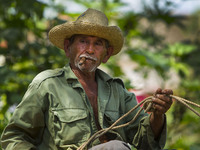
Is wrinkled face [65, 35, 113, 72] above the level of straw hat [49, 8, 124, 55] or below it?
below

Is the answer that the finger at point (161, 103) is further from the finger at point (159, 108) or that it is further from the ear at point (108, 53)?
the ear at point (108, 53)

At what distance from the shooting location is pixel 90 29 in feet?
9.32

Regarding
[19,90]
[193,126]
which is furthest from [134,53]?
[193,126]

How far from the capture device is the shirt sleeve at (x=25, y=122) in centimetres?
262

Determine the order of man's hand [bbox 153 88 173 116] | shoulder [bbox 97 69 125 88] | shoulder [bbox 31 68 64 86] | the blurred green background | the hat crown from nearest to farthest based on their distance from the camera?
1. man's hand [bbox 153 88 173 116]
2. shoulder [bbox 31 68 64 86]
3. the hat crown
4. shoulder [bbox 97 69 125 88]
5. the blurred green background

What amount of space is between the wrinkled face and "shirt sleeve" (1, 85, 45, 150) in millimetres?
406

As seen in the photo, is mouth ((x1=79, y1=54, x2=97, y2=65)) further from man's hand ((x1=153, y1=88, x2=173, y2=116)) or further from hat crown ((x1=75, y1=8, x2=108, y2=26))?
man's hand ((x1=153, y1=88, x2=173, y2=116))

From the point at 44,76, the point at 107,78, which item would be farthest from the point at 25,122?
the point at 107,78

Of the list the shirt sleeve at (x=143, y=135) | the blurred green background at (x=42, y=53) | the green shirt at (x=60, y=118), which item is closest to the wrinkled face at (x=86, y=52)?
the green shirt at (x=60, y=118)

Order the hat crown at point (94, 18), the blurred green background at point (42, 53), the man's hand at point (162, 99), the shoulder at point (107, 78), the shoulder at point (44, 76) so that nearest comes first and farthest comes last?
1. the man's hand at point (162, 99)
2. the shoulder at point (44, 76)
3. the hat crown at point (94, 18)
4. the shoulder at point (107, 78)
5. the blurred green background at point (42, 53)

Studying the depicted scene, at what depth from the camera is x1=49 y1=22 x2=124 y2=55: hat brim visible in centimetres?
284

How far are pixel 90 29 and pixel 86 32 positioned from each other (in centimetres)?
4

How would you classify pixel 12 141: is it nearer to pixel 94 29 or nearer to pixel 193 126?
pixel 94 29

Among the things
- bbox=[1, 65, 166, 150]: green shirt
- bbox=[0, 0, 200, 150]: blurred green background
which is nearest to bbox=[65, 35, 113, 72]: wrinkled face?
bbox=[1, 65, 166, 150]: green shirt
